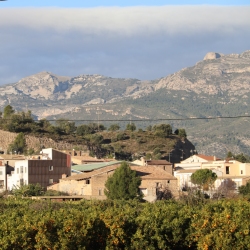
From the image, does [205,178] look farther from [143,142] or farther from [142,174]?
[143,142]

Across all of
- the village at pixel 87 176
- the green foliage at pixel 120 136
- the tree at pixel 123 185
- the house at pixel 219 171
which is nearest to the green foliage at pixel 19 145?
the green foliage at pixel 120 136

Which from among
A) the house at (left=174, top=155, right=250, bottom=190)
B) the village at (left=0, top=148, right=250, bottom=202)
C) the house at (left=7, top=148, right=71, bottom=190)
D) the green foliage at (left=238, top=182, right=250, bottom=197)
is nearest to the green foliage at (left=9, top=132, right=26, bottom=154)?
the village at (left=0, top=148, right=250, bottom=202)

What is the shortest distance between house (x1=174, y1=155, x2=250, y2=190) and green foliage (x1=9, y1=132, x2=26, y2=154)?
96.3 feet

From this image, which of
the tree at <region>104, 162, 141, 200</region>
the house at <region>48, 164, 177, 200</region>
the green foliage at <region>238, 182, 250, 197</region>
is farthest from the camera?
the green foliage at <region>238, 182, 250, 197</region>

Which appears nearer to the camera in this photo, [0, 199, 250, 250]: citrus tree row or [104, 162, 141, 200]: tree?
[0, 199, 250, 250]: citrus tree row

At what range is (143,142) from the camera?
14875 centimetres

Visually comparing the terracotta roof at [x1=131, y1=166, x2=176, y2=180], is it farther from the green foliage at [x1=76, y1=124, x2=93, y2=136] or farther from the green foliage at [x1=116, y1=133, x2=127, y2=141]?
the green foliage at [x1=76, y1=124, x2=93, y2=136]

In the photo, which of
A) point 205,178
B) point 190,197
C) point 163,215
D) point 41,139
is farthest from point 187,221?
point 41,139

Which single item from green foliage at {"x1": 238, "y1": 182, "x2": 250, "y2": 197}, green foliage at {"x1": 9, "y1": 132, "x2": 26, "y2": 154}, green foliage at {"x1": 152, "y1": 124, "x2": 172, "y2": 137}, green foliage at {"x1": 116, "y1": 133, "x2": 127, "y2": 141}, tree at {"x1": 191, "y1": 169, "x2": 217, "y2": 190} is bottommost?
green foliage at {"x1": 238, "y1": 182, "x2": 250, "y2": 197}

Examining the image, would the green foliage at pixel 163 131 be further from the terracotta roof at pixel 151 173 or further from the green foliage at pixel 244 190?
the terracotta roof at pixel 151 173

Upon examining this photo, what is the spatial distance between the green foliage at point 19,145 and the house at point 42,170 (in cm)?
4188

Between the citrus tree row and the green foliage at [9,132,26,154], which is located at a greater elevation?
the green foliage at [9,132,26,154]

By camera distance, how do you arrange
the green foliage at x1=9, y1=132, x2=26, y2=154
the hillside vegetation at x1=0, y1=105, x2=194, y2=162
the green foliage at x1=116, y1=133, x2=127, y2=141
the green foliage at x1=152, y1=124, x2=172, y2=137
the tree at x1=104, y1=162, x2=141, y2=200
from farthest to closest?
the green foliage at x1=116, y1=133, x2=127, y2=141, the green foliage at x1=152, y1=124, x2=172, y2=137, the hillside vegetation at x1=0, y1=105, x2=194, y2=162, the green foliage at x1=9, y1=132, x2=26, y2=154, the tree at x1=104, y1=162, x2=141, y2=200

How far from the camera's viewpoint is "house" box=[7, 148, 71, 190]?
3290 inches
